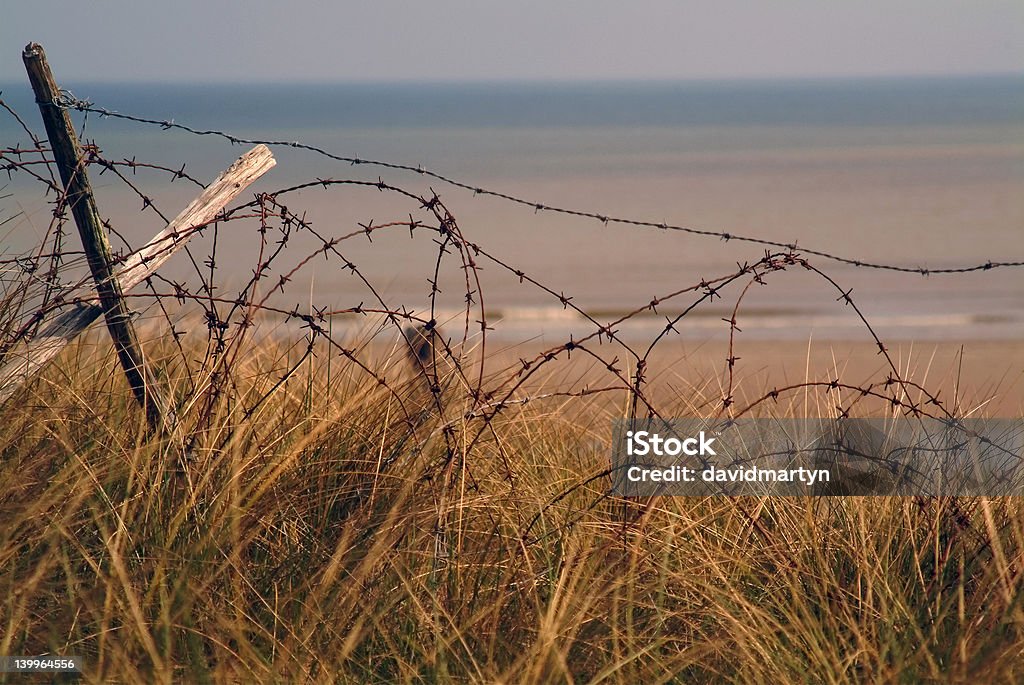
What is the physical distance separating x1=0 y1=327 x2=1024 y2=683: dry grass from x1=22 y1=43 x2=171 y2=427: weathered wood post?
0.65 feet

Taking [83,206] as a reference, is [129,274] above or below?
below

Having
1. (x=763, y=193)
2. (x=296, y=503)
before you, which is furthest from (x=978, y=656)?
(x=763, y=193)

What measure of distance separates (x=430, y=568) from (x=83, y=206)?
5.00 feet

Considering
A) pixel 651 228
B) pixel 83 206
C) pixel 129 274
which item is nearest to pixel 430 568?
pixel 129 274

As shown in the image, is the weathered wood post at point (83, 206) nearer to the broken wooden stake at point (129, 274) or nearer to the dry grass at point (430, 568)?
the broken wooden stake at point (129, 274)

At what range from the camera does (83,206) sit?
2.99m

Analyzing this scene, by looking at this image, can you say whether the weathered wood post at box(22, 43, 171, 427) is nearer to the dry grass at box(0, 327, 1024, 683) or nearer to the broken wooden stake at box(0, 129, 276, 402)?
the broken wooden stake at box(0, 129, 276, 402)

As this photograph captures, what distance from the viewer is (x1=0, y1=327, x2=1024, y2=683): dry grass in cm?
223

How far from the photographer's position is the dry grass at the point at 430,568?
7.33ft

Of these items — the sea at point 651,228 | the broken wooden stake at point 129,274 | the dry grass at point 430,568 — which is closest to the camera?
the dry grass at point 430,568

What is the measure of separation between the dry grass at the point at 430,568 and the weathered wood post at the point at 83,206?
0.20 meters

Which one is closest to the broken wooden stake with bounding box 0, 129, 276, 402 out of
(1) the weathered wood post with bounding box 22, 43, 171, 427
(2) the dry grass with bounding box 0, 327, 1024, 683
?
(1) the weathered wood post with bounding box 22, 43, 171, 427

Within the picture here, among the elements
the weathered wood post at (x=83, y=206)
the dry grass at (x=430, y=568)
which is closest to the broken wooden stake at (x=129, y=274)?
the weathered wood post at (x=83, y=206)

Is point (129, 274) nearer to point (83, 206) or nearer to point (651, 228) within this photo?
point (83, 206)
